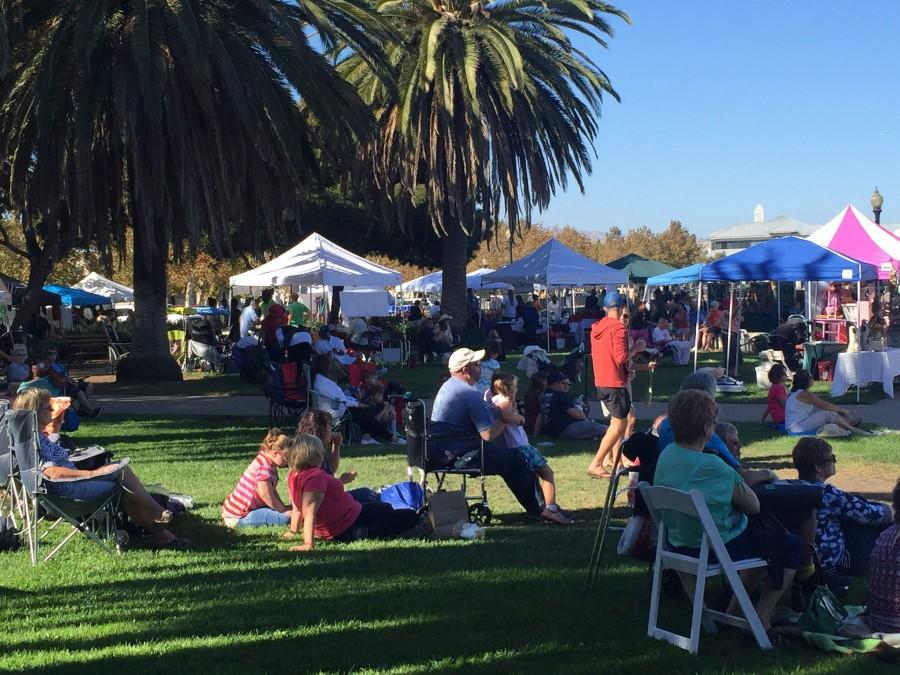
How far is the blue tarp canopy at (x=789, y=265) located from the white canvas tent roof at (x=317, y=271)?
7231mm

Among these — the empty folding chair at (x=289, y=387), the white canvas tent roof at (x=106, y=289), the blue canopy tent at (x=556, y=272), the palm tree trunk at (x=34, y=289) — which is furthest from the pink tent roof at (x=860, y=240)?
the white canvas tent roof at (x=106, y=289)

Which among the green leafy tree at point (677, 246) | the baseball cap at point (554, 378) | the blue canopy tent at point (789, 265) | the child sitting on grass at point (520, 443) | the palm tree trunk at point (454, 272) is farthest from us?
the green leafy tree at point (677, 246)

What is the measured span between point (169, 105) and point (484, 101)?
11.2 meters

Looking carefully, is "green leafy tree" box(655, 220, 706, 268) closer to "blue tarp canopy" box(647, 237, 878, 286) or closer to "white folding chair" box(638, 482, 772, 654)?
"blue tarp canopy" box(647, 237, 878, 286)

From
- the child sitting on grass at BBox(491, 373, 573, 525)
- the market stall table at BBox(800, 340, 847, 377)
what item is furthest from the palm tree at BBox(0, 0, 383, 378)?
the child sitting on grass at BBox(491, 373, 573, 525)

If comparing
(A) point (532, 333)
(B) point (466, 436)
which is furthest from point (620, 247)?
(B) point (466, 436)

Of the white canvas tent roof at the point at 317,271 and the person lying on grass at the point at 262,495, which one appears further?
the white canvas tent roof at the point at 317,271

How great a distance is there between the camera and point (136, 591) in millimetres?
6250

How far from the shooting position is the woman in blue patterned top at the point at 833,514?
6.25m

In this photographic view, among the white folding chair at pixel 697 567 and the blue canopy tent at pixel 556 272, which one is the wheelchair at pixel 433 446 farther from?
the blue canopy tent at pixel 556 272

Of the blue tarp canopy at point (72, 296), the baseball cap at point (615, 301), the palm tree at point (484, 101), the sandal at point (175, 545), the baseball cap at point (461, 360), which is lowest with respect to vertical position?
the sandal at point (175, 545)

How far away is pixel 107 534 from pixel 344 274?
1495 cm

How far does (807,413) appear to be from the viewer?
12.8m

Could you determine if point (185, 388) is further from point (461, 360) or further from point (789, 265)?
point (461, 360)
